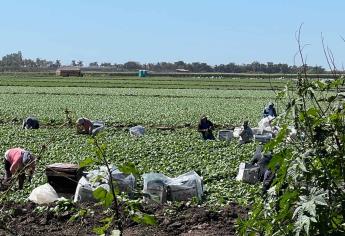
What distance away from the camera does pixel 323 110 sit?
335 cm

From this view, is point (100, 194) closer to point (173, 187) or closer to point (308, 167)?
point (308, 167)

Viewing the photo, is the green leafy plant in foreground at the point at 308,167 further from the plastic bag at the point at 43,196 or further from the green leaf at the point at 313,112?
the plastic bag at the point at 43,196

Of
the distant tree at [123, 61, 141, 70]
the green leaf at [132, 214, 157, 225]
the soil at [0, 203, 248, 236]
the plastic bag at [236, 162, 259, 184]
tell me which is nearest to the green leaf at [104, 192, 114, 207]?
the green leaf at [132, 214, 157, 225]

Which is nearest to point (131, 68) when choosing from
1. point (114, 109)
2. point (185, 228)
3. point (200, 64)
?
point (200, 64)

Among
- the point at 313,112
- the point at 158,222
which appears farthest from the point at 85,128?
the point at 158,222

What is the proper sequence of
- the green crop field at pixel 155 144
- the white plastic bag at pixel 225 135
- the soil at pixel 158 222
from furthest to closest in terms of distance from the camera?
the white plastic bag at pixel 225 135
the green crop field at pixel 155 144
the soil at pixel 158 222

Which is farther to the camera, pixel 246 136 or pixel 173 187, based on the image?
pixel 246 136

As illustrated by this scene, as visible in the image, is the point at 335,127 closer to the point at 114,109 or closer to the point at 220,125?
the point at 220,125

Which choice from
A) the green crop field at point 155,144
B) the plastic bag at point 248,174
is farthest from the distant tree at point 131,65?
the plastic bag at point 248,174

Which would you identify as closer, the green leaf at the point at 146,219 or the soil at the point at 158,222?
the green leaf at the point at 146,219

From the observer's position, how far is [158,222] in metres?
9.12

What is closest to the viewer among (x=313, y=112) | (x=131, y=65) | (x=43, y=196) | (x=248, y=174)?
(x=313, y=112)

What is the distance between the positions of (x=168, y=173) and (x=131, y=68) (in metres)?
163

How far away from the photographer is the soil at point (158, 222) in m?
8.78
